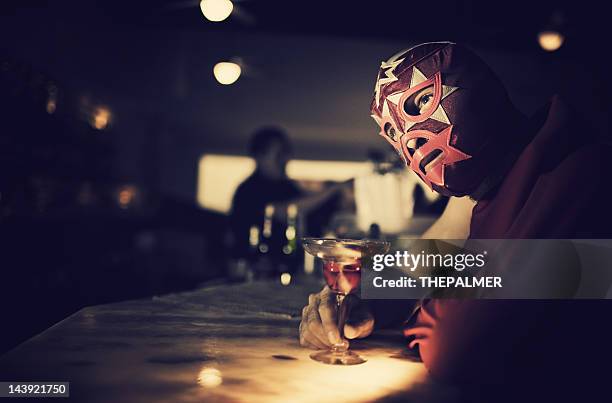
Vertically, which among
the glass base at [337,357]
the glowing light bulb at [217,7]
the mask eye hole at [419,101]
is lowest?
the glass base at [337,357]

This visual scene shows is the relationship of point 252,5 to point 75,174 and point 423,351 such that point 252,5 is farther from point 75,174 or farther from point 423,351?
point 423,351

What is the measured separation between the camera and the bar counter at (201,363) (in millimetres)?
829

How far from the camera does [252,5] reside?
529 cm

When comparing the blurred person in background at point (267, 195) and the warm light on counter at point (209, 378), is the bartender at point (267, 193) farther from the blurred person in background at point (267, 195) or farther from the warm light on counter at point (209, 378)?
the warm light on counter at point (209, 378)

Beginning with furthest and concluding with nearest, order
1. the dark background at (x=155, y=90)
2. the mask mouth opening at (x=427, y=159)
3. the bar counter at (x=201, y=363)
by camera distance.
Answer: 1. the dark background at (x=155, y=90)
2. the mask mouth opening at (x=427, y=159)
3. the bar counter at (x=201, y=363)

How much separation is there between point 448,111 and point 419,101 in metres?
0.07

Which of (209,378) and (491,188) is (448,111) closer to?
(491,188)

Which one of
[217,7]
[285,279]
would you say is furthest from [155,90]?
[285,279]

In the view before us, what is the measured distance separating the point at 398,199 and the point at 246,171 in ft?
29.4

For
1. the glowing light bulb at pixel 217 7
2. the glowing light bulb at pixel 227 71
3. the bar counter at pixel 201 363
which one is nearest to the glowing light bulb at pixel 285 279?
the bar counter at pixel 201 363

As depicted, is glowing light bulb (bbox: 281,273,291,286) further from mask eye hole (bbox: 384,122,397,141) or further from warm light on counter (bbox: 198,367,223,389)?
warm light on counter (bbox: 198,367,223,389)

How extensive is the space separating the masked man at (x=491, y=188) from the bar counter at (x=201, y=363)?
0.07 meters

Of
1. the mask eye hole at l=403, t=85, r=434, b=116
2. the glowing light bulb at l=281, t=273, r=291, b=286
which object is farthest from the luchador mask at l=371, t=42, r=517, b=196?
the glowing light bulb at l=281, t=273, r=291, b=286

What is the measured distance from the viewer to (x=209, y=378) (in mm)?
887
